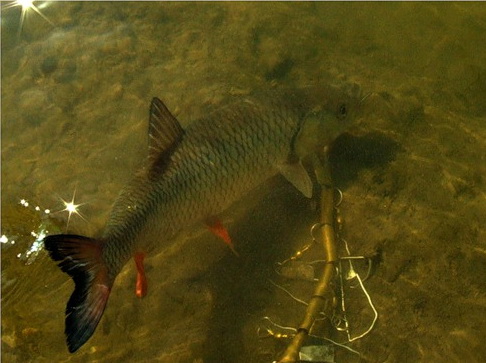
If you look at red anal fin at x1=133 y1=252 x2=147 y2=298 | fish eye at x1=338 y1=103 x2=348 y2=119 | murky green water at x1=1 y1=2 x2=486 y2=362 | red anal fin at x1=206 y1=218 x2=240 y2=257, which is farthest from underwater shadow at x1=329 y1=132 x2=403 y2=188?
red anal fin at x1=133 y1=252 x2=147 y2=298

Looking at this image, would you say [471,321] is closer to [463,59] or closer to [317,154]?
[317,154]

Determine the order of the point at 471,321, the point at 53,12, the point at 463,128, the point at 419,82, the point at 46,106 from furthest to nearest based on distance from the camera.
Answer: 1. the point at 53,12
2. the point at 46,106
3. the point at 419,82
4. the point at 463,128
5. the point at 471,321

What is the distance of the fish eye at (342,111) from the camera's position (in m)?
3.46

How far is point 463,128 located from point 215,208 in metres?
2.30

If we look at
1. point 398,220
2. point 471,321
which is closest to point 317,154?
point 398,220

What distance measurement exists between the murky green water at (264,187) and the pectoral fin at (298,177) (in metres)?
0.30

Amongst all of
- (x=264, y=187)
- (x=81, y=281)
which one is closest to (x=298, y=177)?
(x=264, y=187)

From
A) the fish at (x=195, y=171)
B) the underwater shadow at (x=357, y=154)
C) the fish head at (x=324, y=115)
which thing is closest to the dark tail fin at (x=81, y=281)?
the fish at (x=195, y=171)

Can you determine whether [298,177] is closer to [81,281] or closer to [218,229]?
[218,229]

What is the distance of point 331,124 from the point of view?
3.41m

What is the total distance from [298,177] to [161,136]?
1097 mm

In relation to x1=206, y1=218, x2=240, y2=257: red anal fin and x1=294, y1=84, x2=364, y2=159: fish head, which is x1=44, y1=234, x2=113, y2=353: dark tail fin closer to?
x1=206, y1=218, x2=240, y2=257: red anal fin

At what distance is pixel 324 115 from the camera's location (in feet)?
11.0

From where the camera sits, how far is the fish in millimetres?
2482
